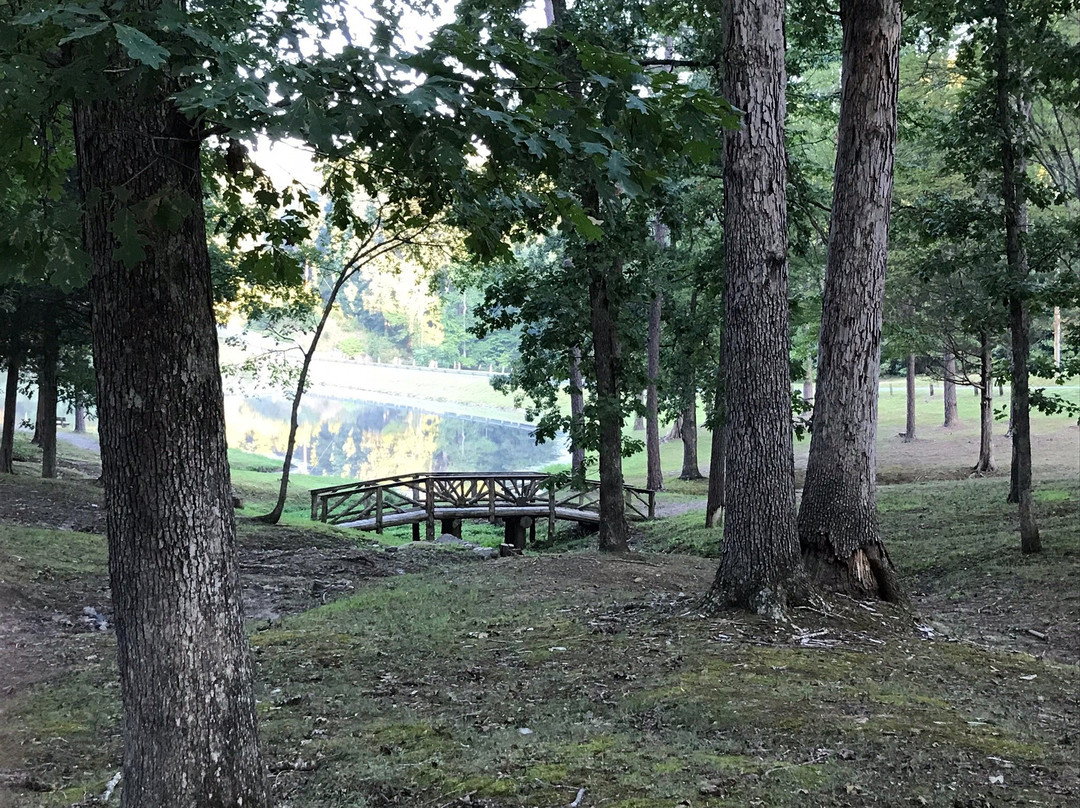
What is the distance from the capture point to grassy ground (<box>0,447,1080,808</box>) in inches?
141

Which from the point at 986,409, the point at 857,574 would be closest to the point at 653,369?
the point at 986,409

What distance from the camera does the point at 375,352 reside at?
92312 mm

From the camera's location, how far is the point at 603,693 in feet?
16.6

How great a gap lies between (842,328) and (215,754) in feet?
19.0

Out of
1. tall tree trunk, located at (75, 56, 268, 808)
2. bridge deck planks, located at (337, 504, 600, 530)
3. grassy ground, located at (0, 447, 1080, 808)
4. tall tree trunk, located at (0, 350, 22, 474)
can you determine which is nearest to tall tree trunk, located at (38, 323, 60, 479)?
tall tree trunk, located at (0, 350, 22, 474)

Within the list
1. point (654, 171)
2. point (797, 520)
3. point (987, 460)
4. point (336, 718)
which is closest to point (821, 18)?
point (797, 520)

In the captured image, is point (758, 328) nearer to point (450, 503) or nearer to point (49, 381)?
point (450, 503)

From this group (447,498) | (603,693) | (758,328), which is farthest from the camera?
(447,498)

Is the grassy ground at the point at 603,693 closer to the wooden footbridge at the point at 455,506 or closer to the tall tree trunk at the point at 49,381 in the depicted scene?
the tall tree trunk at the point at 49,381

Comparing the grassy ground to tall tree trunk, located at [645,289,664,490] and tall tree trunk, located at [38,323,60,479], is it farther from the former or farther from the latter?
tall tree trunk, located at [645,289,664,490]

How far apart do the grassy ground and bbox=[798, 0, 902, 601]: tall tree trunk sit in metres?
0.69

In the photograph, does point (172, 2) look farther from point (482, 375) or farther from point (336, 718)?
point (482, 375)

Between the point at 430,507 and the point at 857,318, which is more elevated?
the point at 857,318

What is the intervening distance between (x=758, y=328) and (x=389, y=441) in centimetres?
4738
